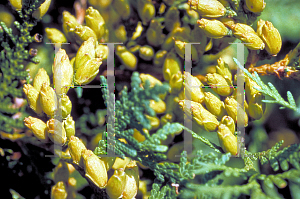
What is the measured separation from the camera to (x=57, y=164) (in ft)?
2.20

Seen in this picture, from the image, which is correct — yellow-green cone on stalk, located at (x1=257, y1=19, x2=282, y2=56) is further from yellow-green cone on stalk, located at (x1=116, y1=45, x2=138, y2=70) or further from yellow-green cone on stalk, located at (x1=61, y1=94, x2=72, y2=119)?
yellow-green cone on stalk, located at (x1=61, y1=94, x2=72, y2=119)

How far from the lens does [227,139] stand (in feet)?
1.69

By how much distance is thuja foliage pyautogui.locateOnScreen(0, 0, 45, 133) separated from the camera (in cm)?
68

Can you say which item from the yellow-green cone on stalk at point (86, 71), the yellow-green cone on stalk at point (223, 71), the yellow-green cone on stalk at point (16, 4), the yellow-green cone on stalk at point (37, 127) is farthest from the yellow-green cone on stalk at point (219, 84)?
the yellow-green cone on stalk at point (16, 4)

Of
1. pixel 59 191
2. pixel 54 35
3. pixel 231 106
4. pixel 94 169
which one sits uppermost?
pixel 54 35

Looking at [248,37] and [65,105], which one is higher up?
[248,37]

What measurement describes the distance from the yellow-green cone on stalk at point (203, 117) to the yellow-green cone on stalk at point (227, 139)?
2 cm

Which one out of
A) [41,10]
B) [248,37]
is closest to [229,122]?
[248,37]

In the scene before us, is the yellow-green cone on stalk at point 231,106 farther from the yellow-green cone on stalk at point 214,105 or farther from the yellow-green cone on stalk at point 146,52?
the yellow-green cone on stalk at point 146,52

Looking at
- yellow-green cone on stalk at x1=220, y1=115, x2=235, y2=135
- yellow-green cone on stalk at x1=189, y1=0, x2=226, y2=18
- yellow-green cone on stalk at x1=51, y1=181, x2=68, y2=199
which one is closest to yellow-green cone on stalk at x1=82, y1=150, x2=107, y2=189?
yellow-green cone on stalk at x1=51, y1=181, x2=68, y2=199

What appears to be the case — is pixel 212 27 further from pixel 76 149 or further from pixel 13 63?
pixel 13 63

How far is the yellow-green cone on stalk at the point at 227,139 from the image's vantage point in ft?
1.69

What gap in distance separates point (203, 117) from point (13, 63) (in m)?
0.49

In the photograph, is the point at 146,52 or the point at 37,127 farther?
the point at 146,52
